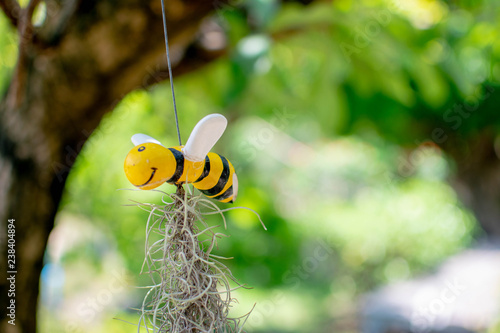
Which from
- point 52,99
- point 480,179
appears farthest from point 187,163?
point 480,179

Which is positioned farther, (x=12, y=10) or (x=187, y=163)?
(x=12, y=10)

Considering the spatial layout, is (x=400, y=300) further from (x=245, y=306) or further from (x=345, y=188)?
(x=345, y=188)

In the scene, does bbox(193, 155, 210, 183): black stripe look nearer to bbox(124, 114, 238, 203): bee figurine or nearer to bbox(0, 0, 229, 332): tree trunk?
bbox(124, 114, 238, 203): bee figurine

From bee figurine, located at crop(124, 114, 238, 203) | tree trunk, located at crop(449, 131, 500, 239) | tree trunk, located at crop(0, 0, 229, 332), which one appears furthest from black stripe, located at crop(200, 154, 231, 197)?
tree trunk, located at crop(449, 131, 500, 239)

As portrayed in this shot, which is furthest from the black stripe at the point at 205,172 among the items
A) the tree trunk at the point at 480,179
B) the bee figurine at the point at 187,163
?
the tree trunk at the point at 480,179

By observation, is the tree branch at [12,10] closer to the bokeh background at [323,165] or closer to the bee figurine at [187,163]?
the bokeh background at [323,165]

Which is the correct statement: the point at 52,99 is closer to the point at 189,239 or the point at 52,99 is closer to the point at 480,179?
the point at 189,239

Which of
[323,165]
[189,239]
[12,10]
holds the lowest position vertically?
[323,165]
